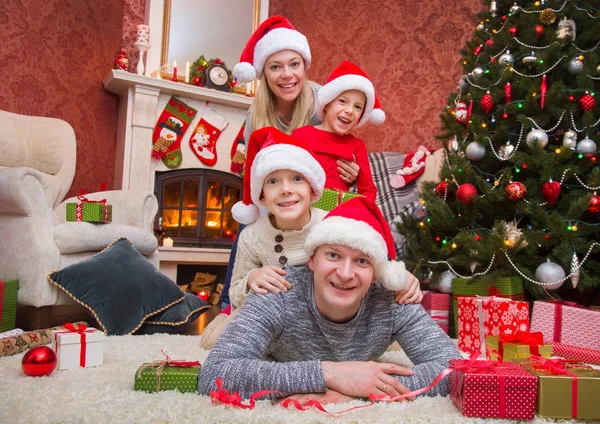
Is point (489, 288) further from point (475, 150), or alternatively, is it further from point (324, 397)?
point (324, 397)

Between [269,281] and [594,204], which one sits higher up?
[594,204]

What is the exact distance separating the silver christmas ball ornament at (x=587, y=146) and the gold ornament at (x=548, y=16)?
26.6 inches

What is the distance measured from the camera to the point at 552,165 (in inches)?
105

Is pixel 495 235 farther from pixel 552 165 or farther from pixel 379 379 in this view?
pixel 379 379

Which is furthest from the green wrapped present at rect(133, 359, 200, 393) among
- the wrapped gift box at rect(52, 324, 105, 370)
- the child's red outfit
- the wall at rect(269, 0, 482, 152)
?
the wall at rect(269, 0, 482, 152)

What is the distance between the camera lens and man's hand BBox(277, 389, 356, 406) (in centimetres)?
133

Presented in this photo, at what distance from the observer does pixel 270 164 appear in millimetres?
1653

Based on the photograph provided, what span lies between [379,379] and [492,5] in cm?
260

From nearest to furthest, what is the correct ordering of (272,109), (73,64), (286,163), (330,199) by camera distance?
(286,163)
(330,199)
(272,109)
(73,64)

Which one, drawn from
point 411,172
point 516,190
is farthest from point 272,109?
point 411,172

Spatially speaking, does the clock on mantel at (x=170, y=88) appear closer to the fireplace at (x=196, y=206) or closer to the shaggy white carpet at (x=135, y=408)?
the fireplace at (x=196, y=206)

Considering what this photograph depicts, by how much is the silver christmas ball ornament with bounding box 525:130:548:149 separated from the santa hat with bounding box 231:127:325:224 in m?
Result: 1.43

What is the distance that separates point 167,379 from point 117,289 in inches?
53.7

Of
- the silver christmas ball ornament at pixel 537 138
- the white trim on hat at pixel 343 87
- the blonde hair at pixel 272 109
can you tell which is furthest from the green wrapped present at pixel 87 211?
the silver christmas ball ornament at pixel 537 138
